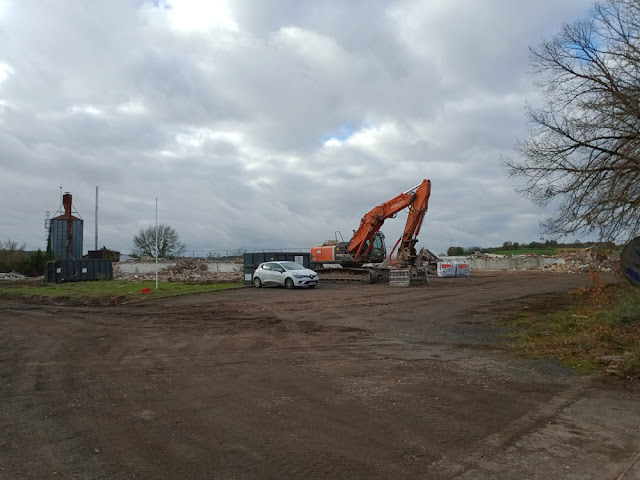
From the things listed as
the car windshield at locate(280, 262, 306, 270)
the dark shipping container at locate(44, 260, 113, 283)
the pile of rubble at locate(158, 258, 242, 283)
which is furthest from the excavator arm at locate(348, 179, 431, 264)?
the dark shipping container at locate(44, 260, 113, 283)

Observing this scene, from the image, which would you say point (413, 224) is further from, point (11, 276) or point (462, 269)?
point (11, 276)

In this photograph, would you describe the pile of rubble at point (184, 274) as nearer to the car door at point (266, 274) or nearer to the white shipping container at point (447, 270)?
the car door at point (266, 274)

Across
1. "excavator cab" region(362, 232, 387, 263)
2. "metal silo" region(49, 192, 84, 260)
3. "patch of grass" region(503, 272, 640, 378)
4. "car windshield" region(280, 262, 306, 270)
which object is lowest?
"patch of grass" region(503, 272, 640, 378)

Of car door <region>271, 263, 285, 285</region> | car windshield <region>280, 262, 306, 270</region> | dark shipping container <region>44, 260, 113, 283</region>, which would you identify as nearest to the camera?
car door <region>271, 263, 285, 285</region>

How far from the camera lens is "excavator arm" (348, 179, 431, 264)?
29578 mm

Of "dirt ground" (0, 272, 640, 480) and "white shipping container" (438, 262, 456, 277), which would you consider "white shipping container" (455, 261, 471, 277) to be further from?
"dirt ground" (0, 272, 640, 480)

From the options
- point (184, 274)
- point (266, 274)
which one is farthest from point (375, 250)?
point (184, 274)

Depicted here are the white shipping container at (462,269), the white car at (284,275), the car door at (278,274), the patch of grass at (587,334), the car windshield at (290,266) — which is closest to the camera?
the patch of grass at (587,334)

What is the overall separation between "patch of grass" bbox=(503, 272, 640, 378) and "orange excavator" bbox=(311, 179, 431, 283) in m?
13.5

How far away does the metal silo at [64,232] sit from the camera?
5450 cm

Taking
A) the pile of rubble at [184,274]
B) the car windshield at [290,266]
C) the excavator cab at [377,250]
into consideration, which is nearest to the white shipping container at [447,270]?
the excavator cab at [377,250]

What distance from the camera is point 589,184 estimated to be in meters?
16.7

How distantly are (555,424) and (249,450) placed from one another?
338cm

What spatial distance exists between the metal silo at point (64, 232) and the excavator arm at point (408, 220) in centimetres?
3548
